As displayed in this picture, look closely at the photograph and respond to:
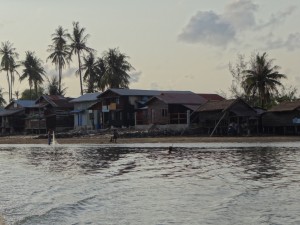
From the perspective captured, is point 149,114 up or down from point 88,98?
down

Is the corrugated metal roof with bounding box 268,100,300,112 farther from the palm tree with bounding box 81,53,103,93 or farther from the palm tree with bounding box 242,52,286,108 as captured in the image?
the palm tree with bounding box 81,53,103,93

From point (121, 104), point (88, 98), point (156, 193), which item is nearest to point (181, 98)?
point (121, 104)

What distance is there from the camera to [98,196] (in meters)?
16.9

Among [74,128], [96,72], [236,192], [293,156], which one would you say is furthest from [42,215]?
[96,72]

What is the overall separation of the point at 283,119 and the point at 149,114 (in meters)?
19.1

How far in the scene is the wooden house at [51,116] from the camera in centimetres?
7788

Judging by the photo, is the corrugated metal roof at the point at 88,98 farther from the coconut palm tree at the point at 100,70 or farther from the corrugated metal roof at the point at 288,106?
the corrugated metal roof at the point at 288,106

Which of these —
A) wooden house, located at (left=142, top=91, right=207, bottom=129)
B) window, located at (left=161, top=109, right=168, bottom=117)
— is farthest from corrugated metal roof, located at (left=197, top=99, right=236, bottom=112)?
window, located at (left=161, top=109, right=168, bottom=117)

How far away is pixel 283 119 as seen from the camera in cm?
5256

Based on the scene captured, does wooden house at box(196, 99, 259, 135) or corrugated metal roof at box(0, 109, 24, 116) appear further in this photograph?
corrugated metal roof at box(0, 109, 24, 116)

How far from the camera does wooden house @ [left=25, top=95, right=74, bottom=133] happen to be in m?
77.9

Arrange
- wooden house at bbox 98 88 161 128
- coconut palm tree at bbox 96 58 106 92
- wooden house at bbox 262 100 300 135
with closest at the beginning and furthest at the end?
wooden house at bbox 262 100 300 135, wooden house at bbox 98 88 161 128, coconut palm tree at bbox 96 58 106 92

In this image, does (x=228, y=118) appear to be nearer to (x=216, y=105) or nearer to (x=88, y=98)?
(x=216, y=105)

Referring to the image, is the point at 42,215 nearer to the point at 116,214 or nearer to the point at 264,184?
the point at 116,214
